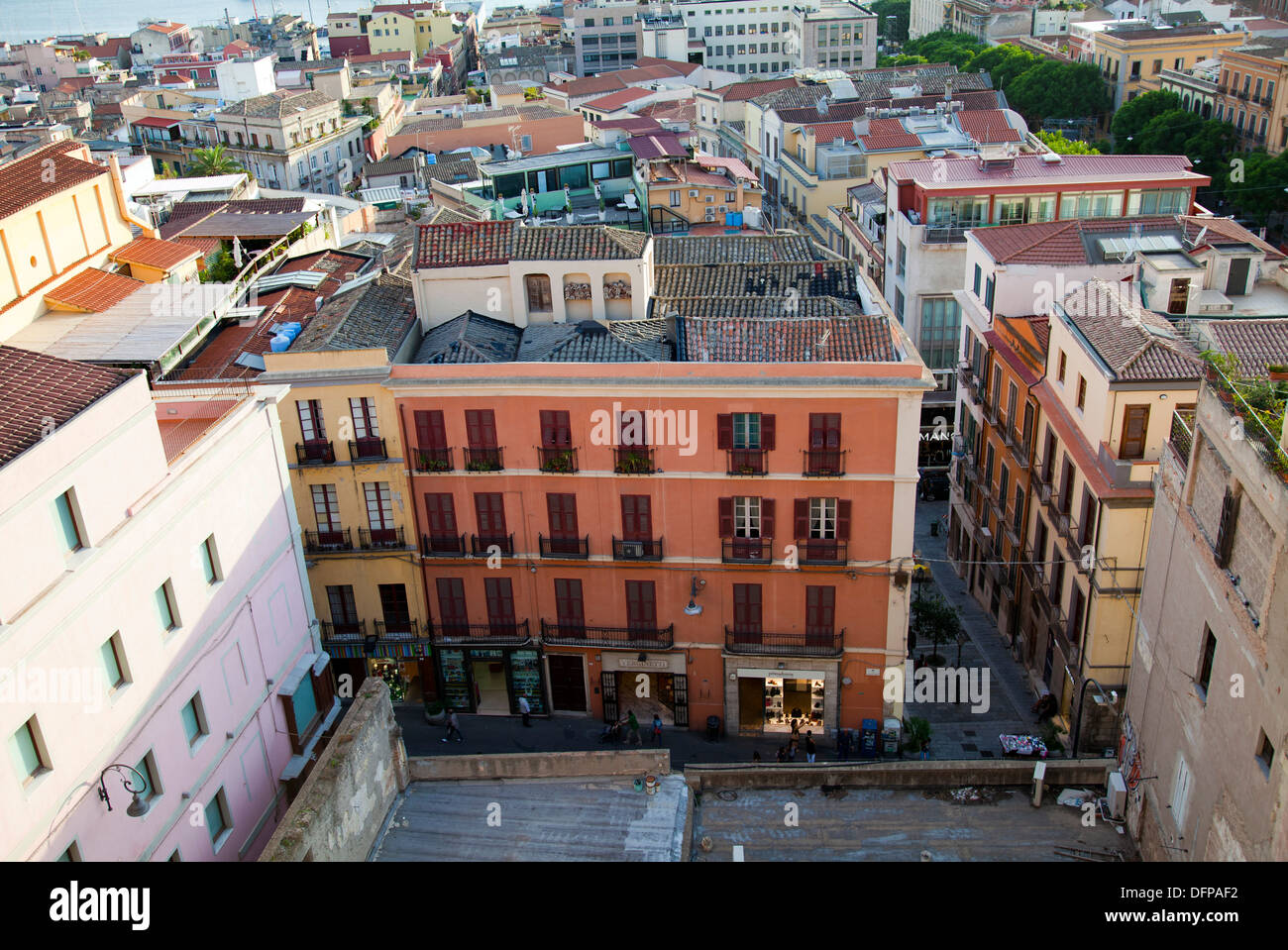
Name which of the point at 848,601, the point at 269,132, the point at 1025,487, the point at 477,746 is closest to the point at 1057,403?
the point at 1025,487

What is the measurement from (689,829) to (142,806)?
39.0ft

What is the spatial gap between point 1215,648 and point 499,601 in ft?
69.6

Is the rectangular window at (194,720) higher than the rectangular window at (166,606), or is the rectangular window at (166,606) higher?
the rectangular window at (166,606)

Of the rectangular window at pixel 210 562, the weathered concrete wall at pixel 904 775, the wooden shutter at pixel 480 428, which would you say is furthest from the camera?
the wooden shutter at pixel 480 428

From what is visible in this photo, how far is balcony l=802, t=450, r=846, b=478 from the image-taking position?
31.4m

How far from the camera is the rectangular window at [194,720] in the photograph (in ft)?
74.2

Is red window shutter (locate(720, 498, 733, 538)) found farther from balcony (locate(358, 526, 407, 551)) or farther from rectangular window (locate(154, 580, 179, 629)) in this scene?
rectangular window (locate(154, 580, 179, 629))

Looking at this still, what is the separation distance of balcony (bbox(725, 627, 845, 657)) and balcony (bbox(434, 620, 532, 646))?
6786 millimetres

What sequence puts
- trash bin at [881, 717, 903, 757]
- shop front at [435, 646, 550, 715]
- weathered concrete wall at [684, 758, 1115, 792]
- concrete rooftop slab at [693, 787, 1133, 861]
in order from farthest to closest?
1. shop front at [435, 646, 550, 715]
2. trash bin at [881, 717, 903, 757]
3. weathered concrete wall at [684, 758, 1115, 792]
4. concrete rooftop slab at [693, 787, 1133, 861]

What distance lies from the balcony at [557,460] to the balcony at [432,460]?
115 inches

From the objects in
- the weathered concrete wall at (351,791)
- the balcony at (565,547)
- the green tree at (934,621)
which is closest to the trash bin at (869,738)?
the green tree at (934,621)

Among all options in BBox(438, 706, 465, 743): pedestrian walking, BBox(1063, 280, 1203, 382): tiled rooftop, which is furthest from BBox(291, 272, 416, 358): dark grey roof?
BBox(1063, 280, 1203, 382): tiled rooftop

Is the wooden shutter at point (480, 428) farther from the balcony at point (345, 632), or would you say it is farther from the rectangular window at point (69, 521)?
the rectangular window at point (69, 521)
